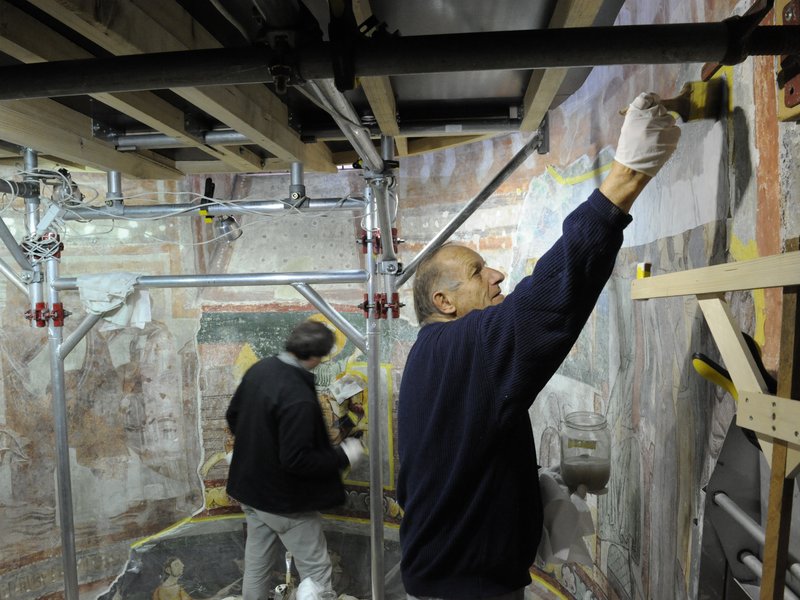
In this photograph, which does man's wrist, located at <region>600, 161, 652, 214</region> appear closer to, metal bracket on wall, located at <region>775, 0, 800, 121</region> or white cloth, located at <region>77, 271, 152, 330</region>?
metal bracket on wall, located at <region>775, 0, 800, 121</region>

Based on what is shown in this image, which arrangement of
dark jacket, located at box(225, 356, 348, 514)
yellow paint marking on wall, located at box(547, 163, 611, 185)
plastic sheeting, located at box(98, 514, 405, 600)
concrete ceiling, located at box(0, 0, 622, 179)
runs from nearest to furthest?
1. concrete ceiling, located at box(0, 0, 622, 179)
2. yellow paint marking on wall, located at box(547, 163, 611, 185)
3. dark jacket, located at box(225, 356, 348, 514)
4. plastic sheeting, located at box(98, 514, 405, 600)

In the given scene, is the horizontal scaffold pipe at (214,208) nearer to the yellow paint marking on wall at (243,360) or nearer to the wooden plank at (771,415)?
the yellow paint marking on wall at (243,360)

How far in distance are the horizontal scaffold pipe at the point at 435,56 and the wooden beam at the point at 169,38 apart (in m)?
0.19

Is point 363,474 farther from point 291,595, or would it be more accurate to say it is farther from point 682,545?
point 682,545

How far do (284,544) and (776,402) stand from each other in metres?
2.56

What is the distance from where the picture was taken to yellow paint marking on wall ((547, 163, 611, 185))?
2.13m

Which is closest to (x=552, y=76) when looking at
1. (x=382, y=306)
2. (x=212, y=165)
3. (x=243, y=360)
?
(x=382, y=306)

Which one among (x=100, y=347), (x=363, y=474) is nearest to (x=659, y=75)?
(x=363, y=474)

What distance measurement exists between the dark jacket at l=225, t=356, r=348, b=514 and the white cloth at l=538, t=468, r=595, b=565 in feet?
3.98

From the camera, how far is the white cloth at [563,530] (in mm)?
1422

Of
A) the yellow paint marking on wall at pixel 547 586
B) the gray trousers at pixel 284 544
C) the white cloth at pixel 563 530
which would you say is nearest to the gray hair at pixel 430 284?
the white cloth at pixel 563 530

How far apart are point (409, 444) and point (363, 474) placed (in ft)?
9.21

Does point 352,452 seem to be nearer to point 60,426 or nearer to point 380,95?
point 60,426

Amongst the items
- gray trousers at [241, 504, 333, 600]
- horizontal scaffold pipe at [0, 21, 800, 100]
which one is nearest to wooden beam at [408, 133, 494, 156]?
horizontal scaffold pipe at [0, 21, 800, 100]
